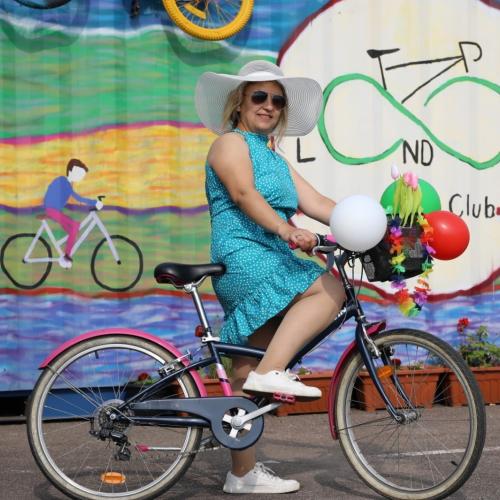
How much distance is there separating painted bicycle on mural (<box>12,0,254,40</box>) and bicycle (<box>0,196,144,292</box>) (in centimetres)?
127

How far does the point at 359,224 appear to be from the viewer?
13.2ft

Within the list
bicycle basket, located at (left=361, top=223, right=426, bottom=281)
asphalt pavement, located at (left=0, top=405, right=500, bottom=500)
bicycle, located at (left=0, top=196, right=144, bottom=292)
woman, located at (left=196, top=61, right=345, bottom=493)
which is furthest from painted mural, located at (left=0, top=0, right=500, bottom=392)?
bicycle basket, located at (left=361, top=223, right=426, bottom=281)

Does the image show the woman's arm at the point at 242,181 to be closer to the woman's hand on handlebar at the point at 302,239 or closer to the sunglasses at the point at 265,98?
the woman's hand on handlebar at the point at 302,239

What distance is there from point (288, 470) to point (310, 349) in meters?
0.99

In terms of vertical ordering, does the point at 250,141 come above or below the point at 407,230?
above

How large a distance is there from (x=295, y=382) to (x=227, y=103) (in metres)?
1.25

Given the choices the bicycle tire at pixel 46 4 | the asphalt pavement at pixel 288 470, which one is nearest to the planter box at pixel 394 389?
the asphalt pavement at pixel 288 470

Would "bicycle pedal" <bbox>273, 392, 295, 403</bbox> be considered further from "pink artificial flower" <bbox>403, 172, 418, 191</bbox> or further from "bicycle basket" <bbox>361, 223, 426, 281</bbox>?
"pink artificial flower" <bbox>403, 172, 418, 191</bbox>

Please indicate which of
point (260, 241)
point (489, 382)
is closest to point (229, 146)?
point (260, 241)

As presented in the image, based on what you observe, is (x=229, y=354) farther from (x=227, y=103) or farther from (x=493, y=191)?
(x=493, y=191)

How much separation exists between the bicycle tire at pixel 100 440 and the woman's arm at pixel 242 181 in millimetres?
650

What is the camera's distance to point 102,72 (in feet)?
22.9

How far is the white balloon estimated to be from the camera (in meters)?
4.03

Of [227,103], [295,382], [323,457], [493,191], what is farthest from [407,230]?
[493,191]
